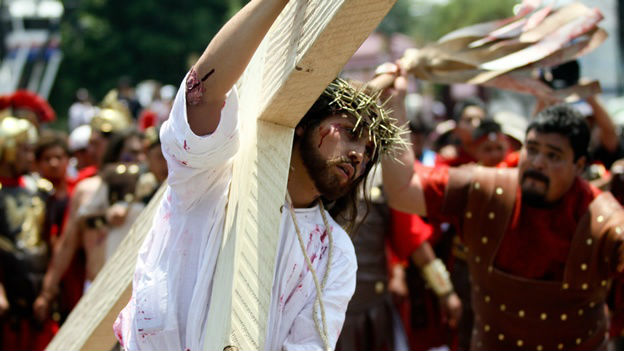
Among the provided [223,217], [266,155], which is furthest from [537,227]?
[266,155]

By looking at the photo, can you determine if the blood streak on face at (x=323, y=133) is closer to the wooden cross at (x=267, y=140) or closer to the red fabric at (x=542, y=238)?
the wooden cross at (x=267, y=140)

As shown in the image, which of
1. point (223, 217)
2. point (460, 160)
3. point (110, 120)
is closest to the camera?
point (223, 217)

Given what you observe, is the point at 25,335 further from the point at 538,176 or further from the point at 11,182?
the point at 538,176

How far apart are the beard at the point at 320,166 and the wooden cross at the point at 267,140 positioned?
0.22m

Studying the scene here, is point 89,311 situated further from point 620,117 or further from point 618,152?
point 620,117

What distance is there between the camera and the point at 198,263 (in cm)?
235

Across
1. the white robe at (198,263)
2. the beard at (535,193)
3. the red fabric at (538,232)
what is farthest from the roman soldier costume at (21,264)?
the white robe at (198,263)

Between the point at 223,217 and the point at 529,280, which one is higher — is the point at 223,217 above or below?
above

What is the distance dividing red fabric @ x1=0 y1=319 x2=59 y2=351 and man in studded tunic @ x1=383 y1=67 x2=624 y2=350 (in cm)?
332

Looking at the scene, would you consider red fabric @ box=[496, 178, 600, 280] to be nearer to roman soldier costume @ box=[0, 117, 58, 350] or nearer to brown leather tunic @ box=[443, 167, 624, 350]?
brown leather tunic @ box=[443, 167, 624, 350]

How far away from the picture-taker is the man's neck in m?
2.49

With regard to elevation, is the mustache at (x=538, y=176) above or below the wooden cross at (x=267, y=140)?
below

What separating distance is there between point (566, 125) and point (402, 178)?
0.81 metres

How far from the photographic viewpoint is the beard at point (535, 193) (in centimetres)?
411
